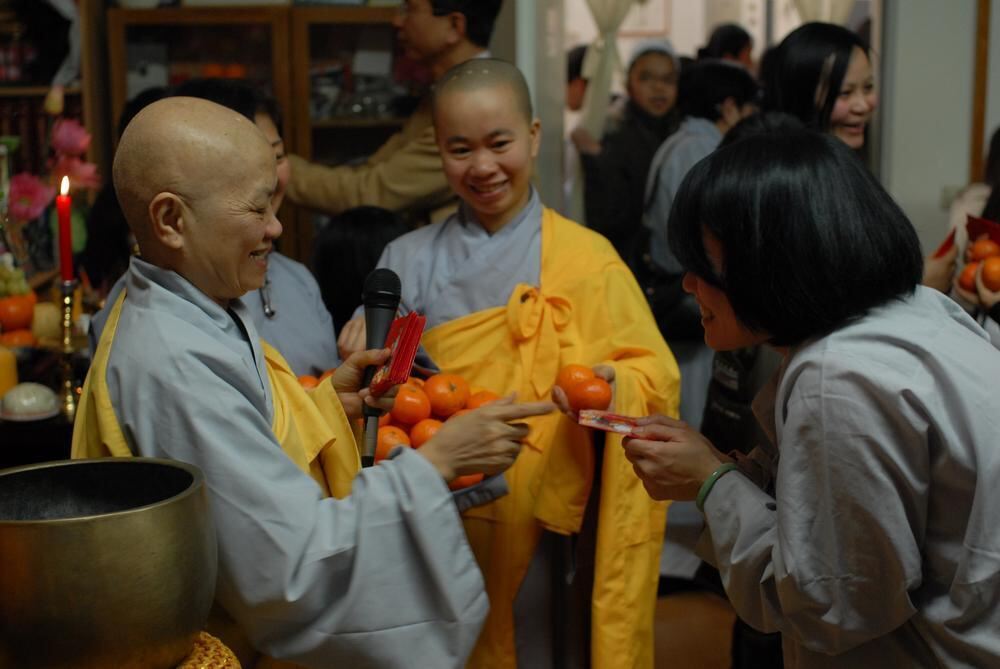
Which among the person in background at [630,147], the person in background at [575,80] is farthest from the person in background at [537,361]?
the person in background at [575,80]

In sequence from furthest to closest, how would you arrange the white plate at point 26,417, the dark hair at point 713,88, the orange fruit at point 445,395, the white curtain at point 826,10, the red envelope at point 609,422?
1. the white curtain at point 826,10
2. the dark hair at point 713,88
3. the white plate at point 26,417
4. the orange fruit at point 445,395
5. the red envelope at point 609,422

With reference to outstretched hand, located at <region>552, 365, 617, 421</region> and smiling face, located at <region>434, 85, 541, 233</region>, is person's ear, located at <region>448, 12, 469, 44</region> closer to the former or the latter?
smiling face, located at <region>434, 85, 541, 233</region>

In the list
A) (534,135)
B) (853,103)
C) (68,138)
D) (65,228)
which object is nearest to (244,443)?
(65,228)

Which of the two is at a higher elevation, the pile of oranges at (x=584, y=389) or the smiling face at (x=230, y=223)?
the smiling face at (x=230, y=223)

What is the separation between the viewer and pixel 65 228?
6.70 feet

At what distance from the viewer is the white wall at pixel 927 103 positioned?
4066 millimetres

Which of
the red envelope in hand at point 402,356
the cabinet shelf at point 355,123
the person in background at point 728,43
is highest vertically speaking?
the person in background at point 728,43

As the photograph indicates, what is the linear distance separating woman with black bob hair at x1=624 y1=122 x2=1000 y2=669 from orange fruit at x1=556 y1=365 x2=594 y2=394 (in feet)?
1.97

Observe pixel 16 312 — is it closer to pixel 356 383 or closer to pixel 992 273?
pixel 356 383

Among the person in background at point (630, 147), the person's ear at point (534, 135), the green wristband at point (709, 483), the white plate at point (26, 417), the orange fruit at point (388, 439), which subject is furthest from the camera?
the person in background at point (630, 147)

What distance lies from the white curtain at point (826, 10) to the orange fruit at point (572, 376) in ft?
12.0

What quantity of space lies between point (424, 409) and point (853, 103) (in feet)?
4.60

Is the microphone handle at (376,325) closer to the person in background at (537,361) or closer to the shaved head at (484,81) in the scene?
the person in background at (537,361)

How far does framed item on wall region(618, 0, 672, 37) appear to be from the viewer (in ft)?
22.3
